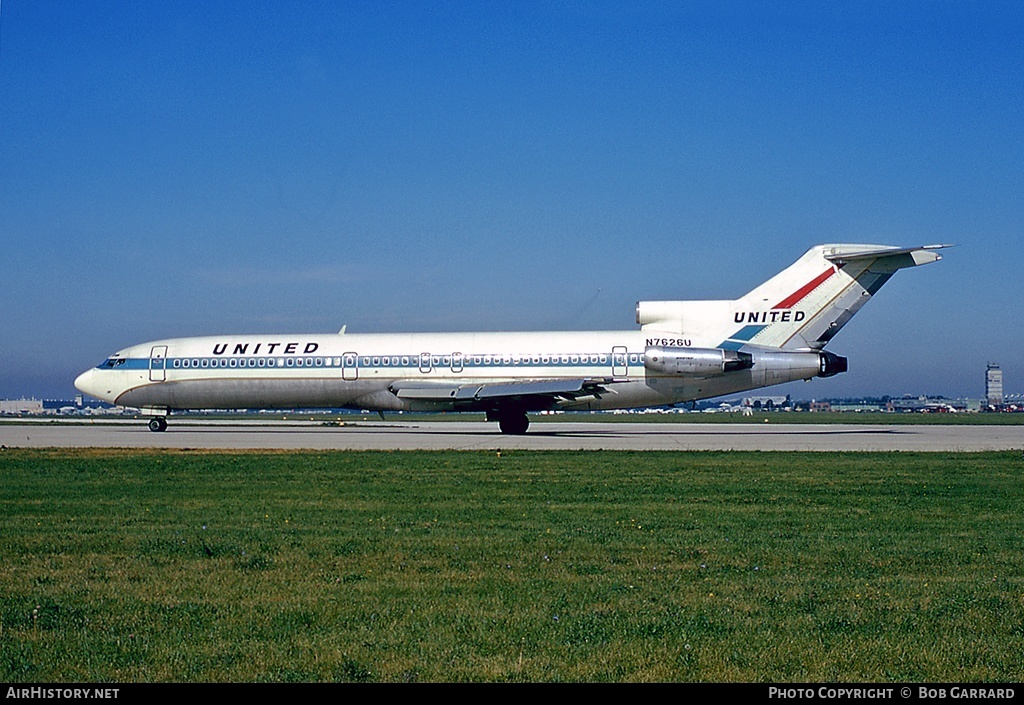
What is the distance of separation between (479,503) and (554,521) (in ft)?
7.13

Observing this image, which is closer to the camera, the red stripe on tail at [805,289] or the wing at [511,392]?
the wing at [511,392]

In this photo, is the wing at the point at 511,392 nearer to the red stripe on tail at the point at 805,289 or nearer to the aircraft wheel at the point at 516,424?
the aircraft wheel at the point at 516,424

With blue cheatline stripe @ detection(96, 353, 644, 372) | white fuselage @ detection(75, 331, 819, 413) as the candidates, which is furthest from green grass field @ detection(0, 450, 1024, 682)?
blue cheatline stripe @ detection(96, 353, 644, 372)

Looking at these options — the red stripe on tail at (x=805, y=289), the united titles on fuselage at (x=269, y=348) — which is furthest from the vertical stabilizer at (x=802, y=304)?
the united titles on fuselage at (x=269, y=348)

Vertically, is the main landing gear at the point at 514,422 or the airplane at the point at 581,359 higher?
the airplane at the point at 581,359

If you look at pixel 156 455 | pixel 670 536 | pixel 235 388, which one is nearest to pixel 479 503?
pixel 670 536

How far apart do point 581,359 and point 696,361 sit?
420 cm

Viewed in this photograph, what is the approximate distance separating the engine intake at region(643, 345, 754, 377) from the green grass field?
18.3 meters

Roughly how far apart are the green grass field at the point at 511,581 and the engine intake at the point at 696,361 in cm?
1833

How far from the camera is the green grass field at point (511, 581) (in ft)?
21.1

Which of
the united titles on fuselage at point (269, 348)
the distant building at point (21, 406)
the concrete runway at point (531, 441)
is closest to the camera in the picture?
the concrete runway at point (531, 441)

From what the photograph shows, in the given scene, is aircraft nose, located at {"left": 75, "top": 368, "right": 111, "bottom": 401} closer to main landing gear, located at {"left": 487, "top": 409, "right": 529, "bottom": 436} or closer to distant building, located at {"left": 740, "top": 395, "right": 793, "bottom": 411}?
main landing gear, located at {"left": 487, "top": 409, "right": 529, "bottom": 436}
